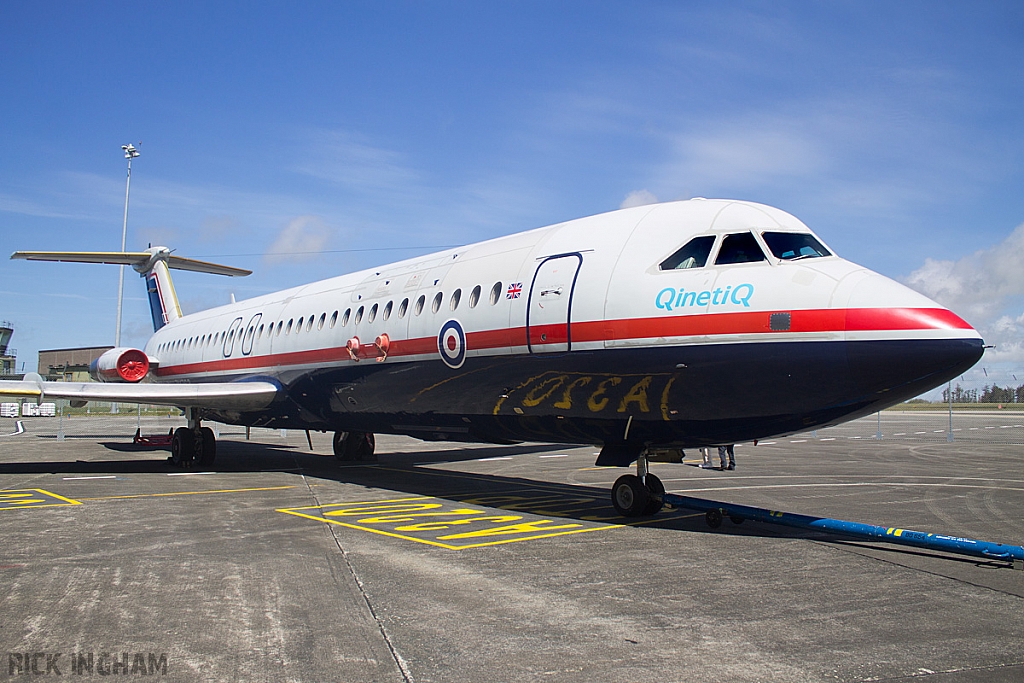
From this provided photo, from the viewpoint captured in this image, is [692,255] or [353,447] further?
[353,447]

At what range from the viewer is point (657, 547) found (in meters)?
8.32

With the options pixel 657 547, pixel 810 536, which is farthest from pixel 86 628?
pixel 810 536

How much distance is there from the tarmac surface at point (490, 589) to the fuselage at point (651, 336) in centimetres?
136

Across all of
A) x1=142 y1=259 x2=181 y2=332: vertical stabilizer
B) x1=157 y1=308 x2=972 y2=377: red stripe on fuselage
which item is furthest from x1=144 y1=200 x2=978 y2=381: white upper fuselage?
x1=142 y1=259 x2=181 y2=332: vertical stabilizer

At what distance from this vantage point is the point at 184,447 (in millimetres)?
18703

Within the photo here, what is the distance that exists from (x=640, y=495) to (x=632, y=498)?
11 centimetres

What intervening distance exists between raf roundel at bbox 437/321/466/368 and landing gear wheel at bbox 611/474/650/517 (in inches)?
111

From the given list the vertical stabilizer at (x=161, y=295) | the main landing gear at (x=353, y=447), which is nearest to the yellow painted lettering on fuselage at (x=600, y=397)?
the main landing gear at (x=353, y=447)

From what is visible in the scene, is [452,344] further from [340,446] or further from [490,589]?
[340,446]

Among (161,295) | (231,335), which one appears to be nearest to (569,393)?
(231,335)

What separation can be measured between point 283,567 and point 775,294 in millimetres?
5506

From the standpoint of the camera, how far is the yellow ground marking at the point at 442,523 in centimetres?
885

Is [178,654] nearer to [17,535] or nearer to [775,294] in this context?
[17,535]

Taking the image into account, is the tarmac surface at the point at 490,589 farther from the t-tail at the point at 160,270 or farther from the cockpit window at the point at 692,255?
the t-tail at the point at 160,270
